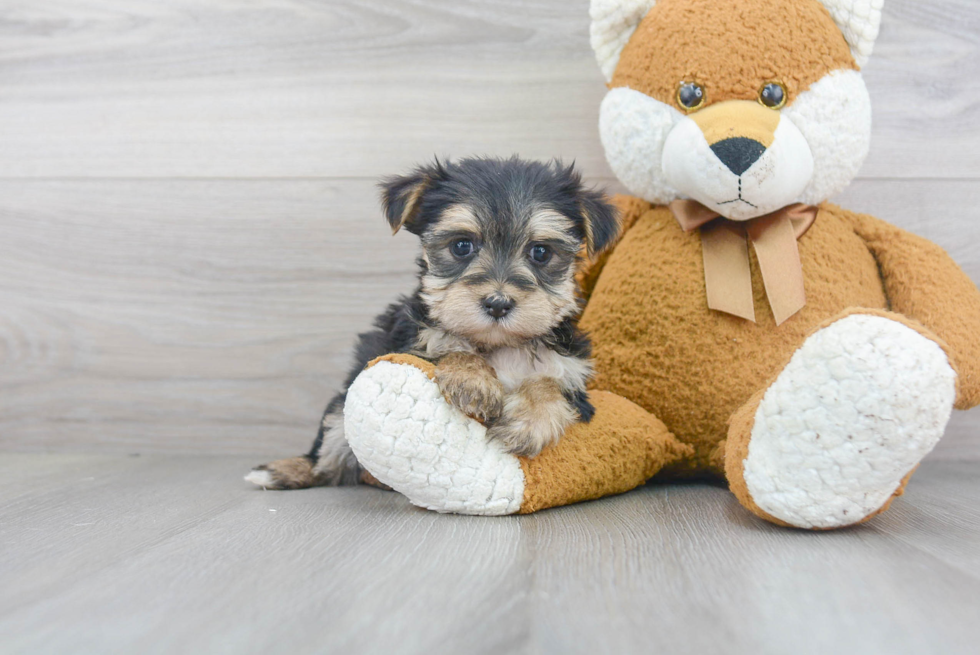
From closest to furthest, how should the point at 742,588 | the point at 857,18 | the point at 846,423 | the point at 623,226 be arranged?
1. the point at 742,588
2. the point at 846,423
3. the point at 857,18
4. the point at 623,226

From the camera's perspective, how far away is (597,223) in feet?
6.29

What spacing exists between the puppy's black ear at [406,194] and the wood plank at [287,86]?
0.76 meters

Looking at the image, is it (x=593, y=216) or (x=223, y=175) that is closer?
(x=593, y=216)

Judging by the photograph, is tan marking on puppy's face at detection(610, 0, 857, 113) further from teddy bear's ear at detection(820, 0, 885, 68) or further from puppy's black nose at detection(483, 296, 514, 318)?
puppy's black nose at detection(483, 296, 514, 318)

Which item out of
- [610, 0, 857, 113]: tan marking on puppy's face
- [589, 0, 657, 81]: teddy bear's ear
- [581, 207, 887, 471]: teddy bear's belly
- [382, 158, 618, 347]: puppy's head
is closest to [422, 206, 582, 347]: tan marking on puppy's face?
[382, 158, 618, 347]: puppy's head

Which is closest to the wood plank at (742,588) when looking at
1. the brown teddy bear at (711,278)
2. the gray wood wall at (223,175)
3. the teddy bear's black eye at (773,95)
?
the brown teddy bear at (711,278)

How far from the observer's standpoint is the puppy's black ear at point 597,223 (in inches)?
75.5

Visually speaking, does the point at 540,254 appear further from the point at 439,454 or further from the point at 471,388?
the point at 439,454

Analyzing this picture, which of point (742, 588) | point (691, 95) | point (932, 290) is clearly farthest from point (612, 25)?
A: point (742, 588)

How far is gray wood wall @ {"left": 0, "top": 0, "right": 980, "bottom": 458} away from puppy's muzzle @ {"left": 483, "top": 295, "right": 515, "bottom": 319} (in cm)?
105

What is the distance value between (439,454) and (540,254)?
57 centimetres

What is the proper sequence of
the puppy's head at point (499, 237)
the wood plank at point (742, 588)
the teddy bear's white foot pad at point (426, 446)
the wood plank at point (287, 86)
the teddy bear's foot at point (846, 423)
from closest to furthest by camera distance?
1. the wood plank at point (742, 588)
2. the teddy bear's foot at point (846, 423)
3. the teddy bear's white foot pad at point (426, 446)
4. the puppy's head at point (499, 237)
5. the wood plank at point (287, 86)

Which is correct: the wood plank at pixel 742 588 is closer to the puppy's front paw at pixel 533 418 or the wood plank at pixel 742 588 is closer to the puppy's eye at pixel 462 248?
the puppy's front paw at pixel 533 418

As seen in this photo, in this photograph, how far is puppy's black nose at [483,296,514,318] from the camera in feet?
5.38
